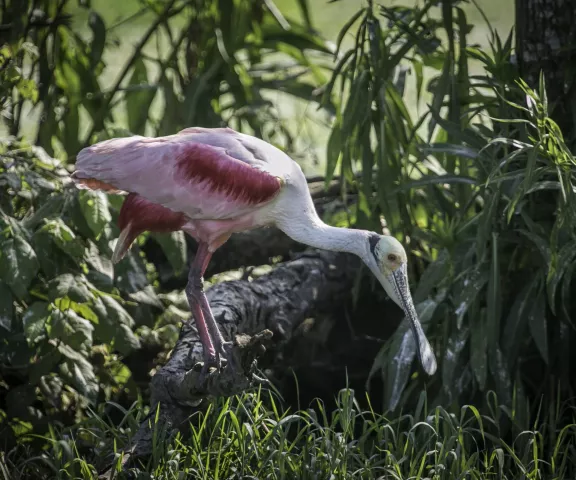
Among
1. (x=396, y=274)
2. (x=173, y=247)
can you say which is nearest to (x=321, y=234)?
(x=396, y=274)

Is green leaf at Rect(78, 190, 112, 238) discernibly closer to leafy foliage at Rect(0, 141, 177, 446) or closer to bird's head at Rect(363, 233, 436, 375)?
leafy foliage at Rect(0, 141, 177, 446)

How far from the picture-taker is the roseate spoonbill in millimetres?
3506

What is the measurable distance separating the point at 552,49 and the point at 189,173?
1423 millimetres

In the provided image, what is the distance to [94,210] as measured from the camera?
373cm

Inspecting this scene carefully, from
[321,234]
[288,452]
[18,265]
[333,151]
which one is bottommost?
[288,452]

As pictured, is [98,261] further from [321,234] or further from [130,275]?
[321,234]

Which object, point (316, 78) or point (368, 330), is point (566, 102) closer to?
point (368, 330)

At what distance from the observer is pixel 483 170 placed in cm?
382

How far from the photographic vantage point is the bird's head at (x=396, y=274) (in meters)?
3.51

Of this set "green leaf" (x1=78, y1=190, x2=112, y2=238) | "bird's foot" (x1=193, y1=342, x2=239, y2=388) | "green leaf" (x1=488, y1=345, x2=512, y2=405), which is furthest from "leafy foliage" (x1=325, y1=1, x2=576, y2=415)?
"green leaf" (x1=78, y1=190, x2=112, y2=238)

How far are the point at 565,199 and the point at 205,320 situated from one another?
3.95 feet

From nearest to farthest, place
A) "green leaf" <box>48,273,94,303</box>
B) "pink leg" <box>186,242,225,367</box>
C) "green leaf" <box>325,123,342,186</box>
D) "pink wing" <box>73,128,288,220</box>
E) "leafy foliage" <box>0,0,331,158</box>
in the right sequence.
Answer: "pink leg" <box>186,242,225,367</box> → "pink wing" <box>73,128,288,220</box> → "green leaf" <box>48,273,94,303</box> → "green leaf" <box>325,123,342,186</box> → "leafy foliage" <box>0,0,331,158</box>

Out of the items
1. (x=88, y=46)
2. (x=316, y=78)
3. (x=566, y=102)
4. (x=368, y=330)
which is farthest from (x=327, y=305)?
(x=88, y=46)

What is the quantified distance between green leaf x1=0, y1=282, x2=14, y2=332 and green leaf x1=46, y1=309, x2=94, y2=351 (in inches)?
5.1
